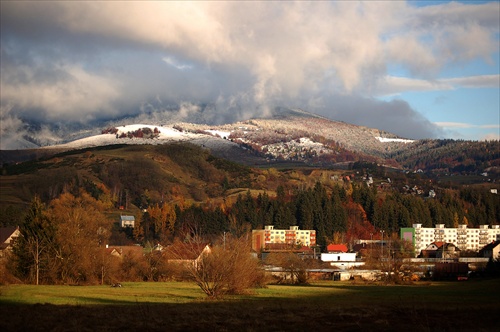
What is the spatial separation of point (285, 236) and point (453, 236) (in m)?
40.5

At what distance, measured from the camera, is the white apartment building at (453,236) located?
162750mm

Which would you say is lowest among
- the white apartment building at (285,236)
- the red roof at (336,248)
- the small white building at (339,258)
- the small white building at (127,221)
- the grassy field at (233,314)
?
the grassy field at (233,314)

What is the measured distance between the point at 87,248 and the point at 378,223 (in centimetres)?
10961

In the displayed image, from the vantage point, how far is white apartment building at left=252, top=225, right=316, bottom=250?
504 ft

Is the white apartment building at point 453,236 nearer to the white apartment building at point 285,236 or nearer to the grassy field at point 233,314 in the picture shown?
the white apartment building at point 285,236

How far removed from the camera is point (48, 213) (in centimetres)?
7581

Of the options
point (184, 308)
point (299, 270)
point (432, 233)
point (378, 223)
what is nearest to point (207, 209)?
point (378, 223)

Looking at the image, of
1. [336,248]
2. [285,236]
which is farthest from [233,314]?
[285,236]

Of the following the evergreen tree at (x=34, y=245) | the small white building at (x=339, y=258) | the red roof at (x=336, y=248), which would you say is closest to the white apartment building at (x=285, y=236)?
the red roof at (x=336, y=248)

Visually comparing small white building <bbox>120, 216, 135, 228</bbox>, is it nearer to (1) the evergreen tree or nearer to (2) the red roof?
(2) the red roof

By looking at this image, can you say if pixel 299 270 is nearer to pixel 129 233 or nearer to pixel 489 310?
pixel 489 310

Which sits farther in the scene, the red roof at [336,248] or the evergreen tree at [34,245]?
the red roof at [336,248]

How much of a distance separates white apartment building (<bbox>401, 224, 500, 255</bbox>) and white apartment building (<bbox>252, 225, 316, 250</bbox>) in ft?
69.7

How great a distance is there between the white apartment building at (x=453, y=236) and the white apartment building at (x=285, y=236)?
2124 cm
